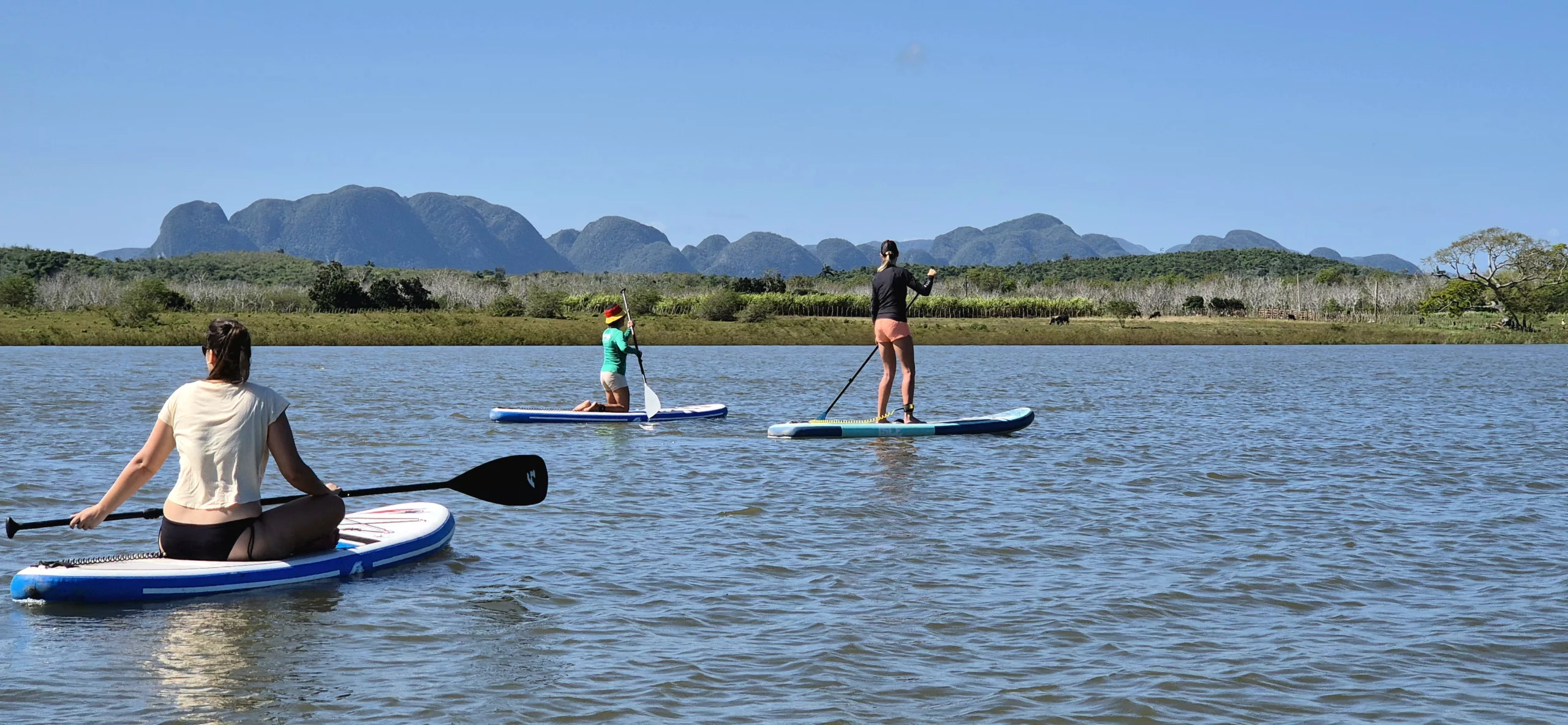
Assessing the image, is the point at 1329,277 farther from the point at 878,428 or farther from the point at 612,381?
the point at 878,428

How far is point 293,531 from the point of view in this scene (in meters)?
8.34

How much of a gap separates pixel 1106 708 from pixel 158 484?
36.2ft

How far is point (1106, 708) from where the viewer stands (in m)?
6.05

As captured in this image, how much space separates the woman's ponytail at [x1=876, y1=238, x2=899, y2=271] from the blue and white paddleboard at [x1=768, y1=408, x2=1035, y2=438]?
2064 millimetres

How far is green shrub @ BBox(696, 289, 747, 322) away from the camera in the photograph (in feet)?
280

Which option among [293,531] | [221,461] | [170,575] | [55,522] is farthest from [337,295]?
[221,461]

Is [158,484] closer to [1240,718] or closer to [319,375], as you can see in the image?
[1240,718]

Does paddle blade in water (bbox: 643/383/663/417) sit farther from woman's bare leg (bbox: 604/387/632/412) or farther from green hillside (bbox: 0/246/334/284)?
green hillside (bbox: 0/246/334/284)

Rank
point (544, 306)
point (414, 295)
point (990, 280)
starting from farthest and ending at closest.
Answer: point (990, 280) → point (414, 295) → point (544, 306)

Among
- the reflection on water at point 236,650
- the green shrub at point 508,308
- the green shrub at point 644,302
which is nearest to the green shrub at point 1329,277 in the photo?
the green shrub at point 644,302

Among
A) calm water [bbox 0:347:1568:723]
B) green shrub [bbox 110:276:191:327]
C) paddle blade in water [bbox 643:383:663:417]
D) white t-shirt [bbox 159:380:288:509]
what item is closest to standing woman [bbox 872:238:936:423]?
calm water [bbox 0:347:1568:723]

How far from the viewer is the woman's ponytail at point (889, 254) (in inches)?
680

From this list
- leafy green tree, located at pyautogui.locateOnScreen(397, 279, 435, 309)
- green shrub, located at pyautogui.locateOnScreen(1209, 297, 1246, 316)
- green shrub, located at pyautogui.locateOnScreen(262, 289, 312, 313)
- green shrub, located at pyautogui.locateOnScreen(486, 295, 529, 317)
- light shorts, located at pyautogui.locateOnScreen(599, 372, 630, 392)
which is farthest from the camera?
green shrub, located at pyautogui.locateOnScreen(1209, 297, 1246, 316)

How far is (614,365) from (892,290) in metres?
4.85
